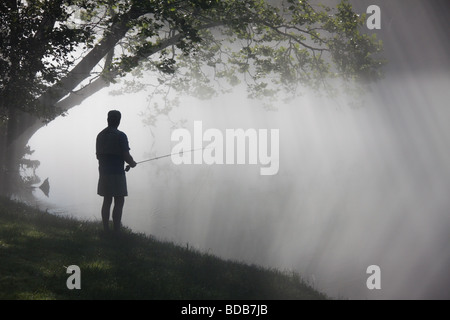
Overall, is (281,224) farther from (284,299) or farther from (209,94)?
(284,299)

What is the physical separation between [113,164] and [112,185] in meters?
0.47

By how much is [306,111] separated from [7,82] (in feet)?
292

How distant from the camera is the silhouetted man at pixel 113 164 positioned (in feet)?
29.0

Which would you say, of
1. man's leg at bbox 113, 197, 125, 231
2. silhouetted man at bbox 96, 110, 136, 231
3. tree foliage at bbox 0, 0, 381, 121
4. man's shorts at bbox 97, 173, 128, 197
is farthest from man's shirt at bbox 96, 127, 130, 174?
tree foliage at bbox 0, 0, 381, 121

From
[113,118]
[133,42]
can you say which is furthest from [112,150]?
[133,42]

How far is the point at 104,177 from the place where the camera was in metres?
8.91

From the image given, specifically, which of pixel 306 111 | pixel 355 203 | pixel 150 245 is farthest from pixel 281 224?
pixel 306 111

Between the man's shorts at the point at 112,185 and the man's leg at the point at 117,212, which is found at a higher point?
the man's shorts at the point at 112,185

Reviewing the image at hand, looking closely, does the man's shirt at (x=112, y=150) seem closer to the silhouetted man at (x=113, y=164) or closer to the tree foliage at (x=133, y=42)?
the silhouetted man at (x=113, y=164)

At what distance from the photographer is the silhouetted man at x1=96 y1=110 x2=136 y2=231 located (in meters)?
8.84

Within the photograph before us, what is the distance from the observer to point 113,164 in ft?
29.2

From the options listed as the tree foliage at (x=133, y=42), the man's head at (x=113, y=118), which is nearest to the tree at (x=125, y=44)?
the tree foliage at (x=133, y=42)

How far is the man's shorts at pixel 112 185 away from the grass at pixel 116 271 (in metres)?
0.99

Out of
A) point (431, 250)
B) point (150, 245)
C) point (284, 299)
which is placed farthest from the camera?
point (431, 250)
